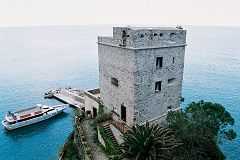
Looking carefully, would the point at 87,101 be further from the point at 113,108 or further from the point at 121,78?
the point at 121,78

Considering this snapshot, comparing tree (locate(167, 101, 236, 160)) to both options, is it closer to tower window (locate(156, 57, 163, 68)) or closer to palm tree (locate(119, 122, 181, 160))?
palm tree (locate(119, 122, 181, 160))

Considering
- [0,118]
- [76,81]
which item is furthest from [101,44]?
[76,81]

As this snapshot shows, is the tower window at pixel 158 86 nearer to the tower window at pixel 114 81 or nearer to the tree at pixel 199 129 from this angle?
the tree at pixel 199 129

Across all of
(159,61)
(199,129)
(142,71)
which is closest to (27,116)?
(142,71)

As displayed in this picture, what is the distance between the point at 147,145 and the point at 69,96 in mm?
50819

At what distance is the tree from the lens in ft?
80.2

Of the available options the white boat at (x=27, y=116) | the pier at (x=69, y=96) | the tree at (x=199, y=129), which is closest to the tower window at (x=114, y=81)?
the tree at (x=199, y=129)

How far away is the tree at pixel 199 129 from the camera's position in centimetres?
2444

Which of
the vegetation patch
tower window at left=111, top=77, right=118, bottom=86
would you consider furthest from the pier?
tower window at left=111, top=77, right=118, bottom=86

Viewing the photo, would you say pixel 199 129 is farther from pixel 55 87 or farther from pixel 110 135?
pixel 55 87

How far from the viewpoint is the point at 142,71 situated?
84.8ft

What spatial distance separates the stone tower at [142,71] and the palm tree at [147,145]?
12.5ft

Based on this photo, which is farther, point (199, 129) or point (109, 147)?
point (109, 147)

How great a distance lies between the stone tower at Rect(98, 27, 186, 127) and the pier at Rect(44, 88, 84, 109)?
1425 inches
